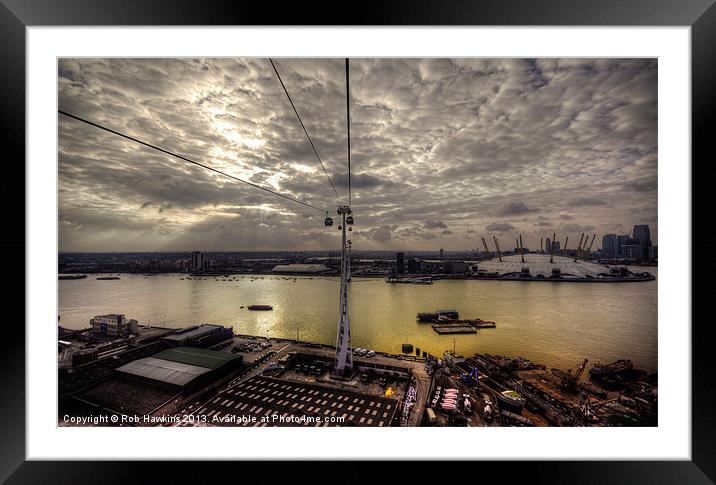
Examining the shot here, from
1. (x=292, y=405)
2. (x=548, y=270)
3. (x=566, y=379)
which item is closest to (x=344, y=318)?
(x=292, y=405)

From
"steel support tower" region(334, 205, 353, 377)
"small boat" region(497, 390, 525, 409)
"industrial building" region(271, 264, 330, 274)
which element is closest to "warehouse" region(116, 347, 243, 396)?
"steel support tower" region(334, 205, 353, 377)

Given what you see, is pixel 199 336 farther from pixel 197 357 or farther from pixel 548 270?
pixel 548 270

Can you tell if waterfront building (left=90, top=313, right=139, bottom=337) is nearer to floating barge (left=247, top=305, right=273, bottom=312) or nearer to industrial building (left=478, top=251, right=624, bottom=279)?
floating barge (left=247, top=305, right=273, bottom=312)

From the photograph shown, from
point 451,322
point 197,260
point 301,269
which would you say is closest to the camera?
point 451,322

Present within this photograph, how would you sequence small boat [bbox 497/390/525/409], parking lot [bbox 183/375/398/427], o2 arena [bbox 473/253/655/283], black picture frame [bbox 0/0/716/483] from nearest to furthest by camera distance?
black picture frame [bbox 0/0/716/483]
parking lot [bbox 183/375/398/427]
small boat [bbox 497/390/525/409]
o2 arena [bbox 473/253/655/283]

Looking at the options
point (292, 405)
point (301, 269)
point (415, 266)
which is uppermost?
point (415, 266)

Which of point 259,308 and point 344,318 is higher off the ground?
point 344,318
